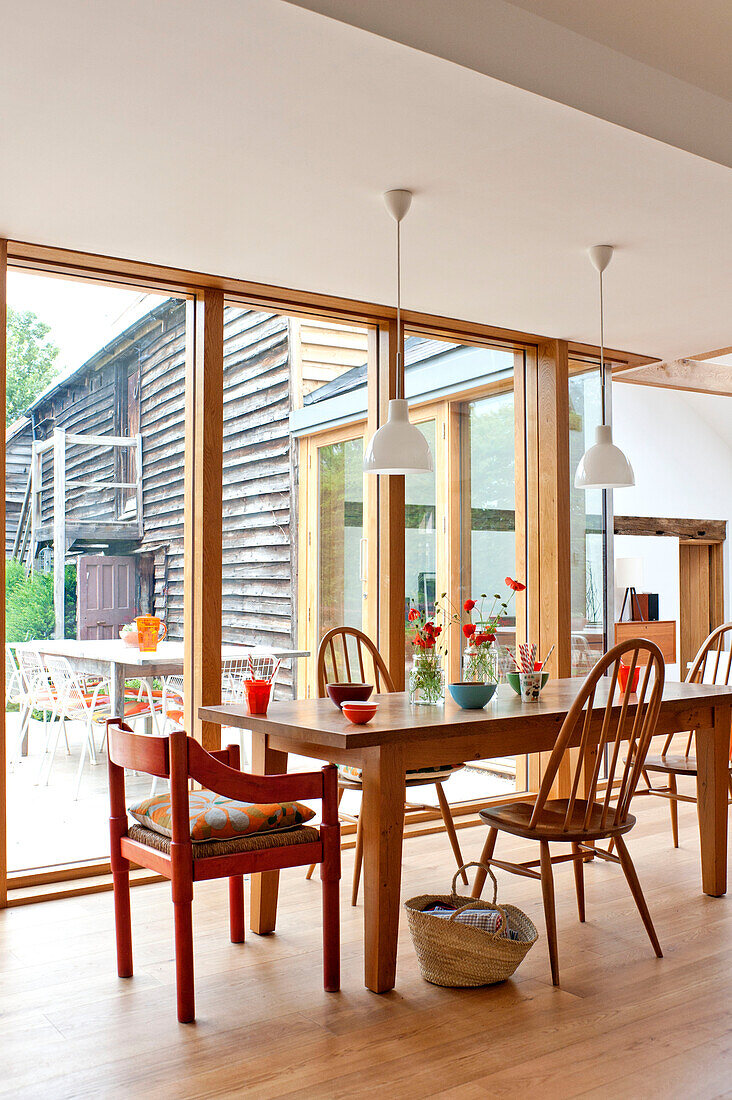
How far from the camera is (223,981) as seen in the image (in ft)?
9.16

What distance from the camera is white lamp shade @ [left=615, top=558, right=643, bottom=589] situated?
9727 mm

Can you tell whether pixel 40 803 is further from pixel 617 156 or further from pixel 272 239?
pixel 617 156

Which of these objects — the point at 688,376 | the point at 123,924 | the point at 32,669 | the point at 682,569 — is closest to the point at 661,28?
the point at 123,924

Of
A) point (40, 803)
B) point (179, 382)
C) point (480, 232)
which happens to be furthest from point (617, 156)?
point (40, 803)

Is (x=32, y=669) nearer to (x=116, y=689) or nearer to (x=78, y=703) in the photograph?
(x=78, y=703)

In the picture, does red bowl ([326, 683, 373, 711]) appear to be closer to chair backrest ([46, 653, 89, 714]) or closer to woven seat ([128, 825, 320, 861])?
woven seat ([128, 825, 320, 861])

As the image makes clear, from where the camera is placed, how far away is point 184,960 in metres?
2.48

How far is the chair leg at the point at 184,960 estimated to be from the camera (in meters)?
2.47

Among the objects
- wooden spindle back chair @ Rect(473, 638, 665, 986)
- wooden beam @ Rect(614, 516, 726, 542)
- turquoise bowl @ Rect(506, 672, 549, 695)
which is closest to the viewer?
wooden spindle back chair @ Rect(473, 638, 665, 986)

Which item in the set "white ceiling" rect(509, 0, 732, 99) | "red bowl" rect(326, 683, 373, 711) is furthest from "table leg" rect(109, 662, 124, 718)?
"white ceiling" rect(509, 0, 732, 99)

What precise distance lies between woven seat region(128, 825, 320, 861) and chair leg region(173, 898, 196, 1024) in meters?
0.13

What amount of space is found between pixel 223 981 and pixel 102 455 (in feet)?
6.82

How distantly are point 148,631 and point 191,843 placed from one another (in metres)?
1.60

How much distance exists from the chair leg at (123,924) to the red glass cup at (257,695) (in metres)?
0.61
